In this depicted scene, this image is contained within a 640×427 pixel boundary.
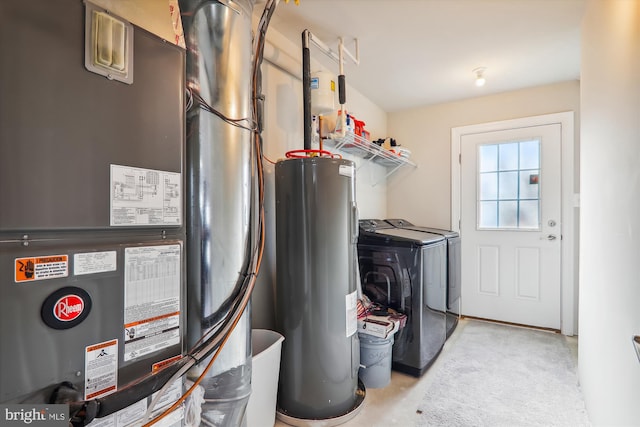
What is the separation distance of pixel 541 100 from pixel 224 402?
11.8 ft

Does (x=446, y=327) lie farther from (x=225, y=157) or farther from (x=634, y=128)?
(x=225, y=157)

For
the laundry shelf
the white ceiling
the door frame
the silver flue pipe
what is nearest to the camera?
the silver flue pipe

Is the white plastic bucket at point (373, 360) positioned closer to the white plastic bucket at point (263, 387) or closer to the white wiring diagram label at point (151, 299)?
the white plastic bucket at point (263, 387)

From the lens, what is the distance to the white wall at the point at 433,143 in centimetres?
327

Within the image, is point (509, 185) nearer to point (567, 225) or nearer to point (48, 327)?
point (567, 225)

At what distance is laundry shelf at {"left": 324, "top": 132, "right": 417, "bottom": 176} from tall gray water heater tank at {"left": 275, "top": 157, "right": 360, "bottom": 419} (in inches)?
28.0

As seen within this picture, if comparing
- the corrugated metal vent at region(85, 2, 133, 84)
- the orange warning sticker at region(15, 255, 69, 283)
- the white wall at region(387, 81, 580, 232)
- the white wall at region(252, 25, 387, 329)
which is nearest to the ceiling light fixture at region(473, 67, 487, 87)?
the white wall at region(387, 81, 580, 232)

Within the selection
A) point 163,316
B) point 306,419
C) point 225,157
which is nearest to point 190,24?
point 225,157

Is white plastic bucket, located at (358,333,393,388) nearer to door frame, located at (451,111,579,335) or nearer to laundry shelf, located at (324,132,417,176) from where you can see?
laundry shelf, located at (324,132,417,176)

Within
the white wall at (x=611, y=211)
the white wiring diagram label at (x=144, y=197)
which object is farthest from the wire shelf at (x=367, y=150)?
the white wiring diagram label at (x=144, y=197)

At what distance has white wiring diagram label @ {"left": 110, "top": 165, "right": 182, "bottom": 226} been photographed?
73 cm

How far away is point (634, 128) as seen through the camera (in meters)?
1.06

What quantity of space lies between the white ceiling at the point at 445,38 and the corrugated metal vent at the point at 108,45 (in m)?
1.37

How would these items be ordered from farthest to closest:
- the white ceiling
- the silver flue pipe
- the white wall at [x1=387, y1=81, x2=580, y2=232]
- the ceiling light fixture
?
the white wall at [x1=387, y1=81, x2=580, y2=232], the ceiling light fixture, the white ceiling, the silver flue pipe
